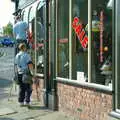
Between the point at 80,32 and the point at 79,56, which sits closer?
the point at 80,32

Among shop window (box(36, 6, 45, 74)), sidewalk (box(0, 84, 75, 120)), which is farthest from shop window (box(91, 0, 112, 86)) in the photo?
shop window (box(36, 6, 45, 74))

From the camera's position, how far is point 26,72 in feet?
44.3

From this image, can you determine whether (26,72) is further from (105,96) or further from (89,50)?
(105,96)

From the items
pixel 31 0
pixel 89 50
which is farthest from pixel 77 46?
pixel 31 0

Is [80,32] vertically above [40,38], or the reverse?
[80,32]

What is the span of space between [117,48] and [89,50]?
1457 mm

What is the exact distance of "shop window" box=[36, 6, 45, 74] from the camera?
14083 millimetres

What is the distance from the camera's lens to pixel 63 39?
12.2 m

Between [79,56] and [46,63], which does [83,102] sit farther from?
[46,63]

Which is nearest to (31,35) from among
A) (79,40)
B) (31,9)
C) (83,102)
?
(31,9)

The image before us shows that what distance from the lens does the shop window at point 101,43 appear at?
9664 millimetres

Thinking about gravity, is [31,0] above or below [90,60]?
above

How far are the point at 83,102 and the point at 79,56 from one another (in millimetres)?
1140

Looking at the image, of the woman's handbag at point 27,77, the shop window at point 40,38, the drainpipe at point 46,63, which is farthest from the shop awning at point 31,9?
the woman's handbag at point 27,77
